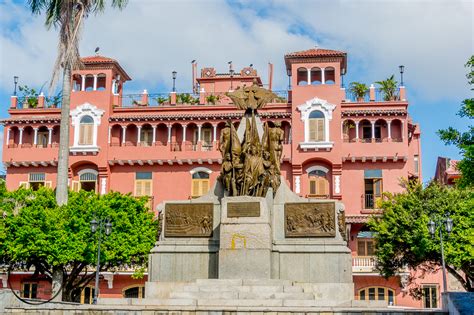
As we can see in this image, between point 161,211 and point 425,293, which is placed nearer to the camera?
point 161,211

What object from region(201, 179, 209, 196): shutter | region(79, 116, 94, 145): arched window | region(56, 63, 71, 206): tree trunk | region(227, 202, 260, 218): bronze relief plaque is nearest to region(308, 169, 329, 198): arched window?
region(201, 179, 209, 196): shutter

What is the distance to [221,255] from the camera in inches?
824

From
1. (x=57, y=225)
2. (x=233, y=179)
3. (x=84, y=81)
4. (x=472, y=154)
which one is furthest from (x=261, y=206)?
(x=84, y=81)

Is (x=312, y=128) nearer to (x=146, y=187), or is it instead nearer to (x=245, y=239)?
(x=146, y=187)

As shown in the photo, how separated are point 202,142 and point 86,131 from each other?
851cm

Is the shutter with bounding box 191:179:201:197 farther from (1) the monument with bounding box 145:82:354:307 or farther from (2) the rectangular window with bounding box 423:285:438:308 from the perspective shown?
(1) the monument with bounding box 145:82:354:307

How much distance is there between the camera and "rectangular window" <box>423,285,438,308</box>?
44.8 metres

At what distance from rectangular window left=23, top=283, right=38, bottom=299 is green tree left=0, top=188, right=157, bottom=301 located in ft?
33.1

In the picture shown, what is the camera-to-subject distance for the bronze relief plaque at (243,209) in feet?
69.8

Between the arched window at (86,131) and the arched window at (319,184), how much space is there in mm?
16049

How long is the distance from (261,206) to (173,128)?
28.7 meters

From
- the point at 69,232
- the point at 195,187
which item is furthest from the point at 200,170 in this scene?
the point at 69,232

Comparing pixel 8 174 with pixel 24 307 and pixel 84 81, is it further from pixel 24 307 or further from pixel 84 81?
pixel 24 307

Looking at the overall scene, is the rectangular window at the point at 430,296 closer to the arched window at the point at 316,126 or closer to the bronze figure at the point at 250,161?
the arched window at the point at 316,126
